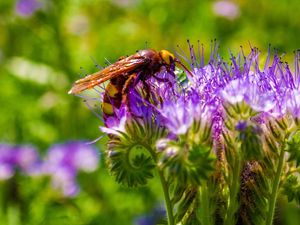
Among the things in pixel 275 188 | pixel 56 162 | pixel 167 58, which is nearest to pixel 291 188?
pixel 275 188

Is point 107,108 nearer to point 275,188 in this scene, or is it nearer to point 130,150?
point 130,150

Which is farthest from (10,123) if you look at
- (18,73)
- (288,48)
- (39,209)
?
(288,48)

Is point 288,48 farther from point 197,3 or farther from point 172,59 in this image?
point 172,59

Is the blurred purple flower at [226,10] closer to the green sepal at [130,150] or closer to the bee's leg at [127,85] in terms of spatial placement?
the bee's leg at [127,85]

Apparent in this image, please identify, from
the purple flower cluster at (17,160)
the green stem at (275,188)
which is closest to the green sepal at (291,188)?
the green stem at (275,188)

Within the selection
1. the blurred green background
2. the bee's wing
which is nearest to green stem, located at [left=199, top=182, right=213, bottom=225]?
the bee's wing
